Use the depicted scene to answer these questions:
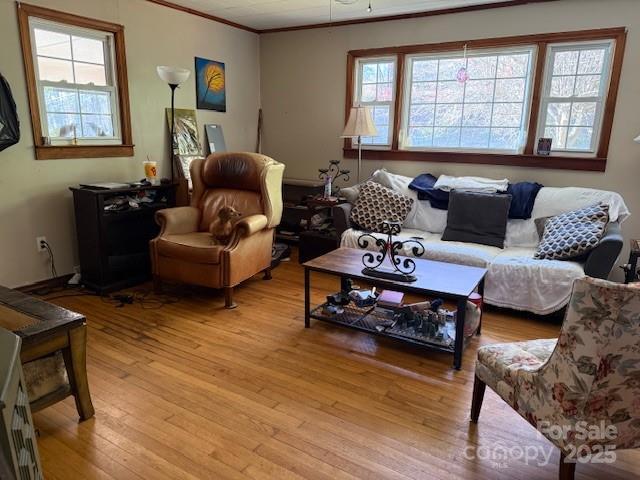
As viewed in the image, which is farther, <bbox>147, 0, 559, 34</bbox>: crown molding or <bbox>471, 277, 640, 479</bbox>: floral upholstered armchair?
<bbox>147, 0, 559, 34</bbox>: crown molding

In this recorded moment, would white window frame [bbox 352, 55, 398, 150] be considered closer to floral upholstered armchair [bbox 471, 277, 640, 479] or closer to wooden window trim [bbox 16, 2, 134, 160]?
wooden window trim [bbox 16, 2, 134, 160]

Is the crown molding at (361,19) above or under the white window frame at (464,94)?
above

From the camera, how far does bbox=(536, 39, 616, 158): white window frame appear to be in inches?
140

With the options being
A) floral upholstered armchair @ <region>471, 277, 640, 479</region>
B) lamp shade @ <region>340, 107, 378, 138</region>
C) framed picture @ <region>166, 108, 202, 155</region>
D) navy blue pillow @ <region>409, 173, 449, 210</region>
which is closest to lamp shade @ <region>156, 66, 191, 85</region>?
framed picture @ <region>166, 108, 202, 155</region>

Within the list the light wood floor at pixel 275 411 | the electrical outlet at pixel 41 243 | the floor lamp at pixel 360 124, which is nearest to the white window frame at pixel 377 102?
the floor lamp at pixel 360 124

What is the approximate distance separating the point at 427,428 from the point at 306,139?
12.4 ft

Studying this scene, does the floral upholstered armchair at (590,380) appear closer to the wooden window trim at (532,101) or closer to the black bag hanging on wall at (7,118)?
the wooden window trim at (532,101)

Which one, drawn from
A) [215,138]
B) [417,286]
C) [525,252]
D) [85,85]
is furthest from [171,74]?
[525,252]

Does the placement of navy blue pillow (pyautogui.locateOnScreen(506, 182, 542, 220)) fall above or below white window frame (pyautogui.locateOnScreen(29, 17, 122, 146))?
below

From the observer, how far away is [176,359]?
8.11ft

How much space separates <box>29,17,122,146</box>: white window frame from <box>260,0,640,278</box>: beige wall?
193 cm

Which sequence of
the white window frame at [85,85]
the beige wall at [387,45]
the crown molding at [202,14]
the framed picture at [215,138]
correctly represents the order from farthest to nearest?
the framed picture at [215,138], the crown molding at [202,14], the beige wall at [387,45], the white window frame at [85,85]

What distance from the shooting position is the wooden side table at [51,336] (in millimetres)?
1664

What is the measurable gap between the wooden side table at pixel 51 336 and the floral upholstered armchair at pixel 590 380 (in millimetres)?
1755
